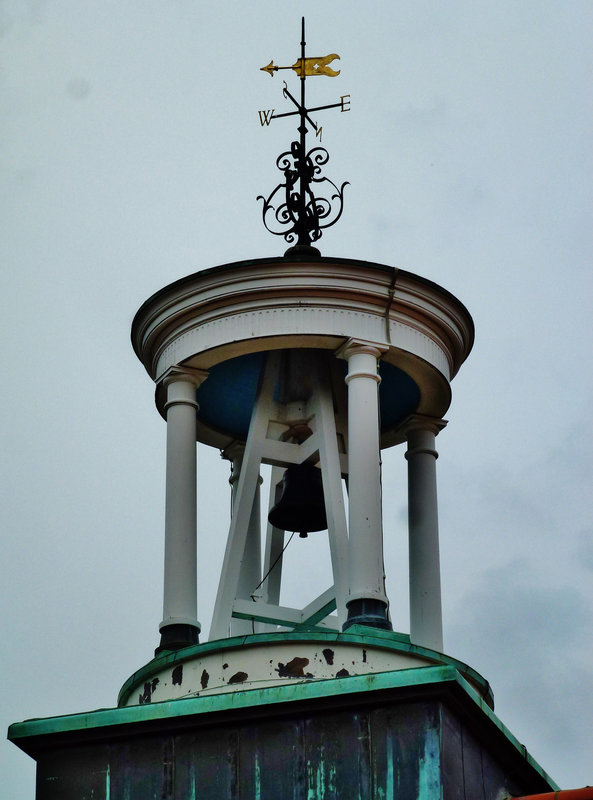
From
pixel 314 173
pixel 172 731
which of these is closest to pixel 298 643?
pixel 172 731

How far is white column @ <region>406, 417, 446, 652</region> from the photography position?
27.6 m

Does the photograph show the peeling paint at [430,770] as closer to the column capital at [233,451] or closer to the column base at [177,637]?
the column base at [177,637]

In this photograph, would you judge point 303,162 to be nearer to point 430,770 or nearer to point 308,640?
point 308,640

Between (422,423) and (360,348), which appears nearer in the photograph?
(360,348)

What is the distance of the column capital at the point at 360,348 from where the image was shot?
25953 millimetres

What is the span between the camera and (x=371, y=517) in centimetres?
2511

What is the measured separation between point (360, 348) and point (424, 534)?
3209 millimetres

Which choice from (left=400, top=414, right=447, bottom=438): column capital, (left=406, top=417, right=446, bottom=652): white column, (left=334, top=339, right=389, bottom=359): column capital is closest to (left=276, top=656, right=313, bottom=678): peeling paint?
(left=406, top=417, right=446, bottom=652): white column

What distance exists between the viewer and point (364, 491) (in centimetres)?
2525

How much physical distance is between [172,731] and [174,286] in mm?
7847

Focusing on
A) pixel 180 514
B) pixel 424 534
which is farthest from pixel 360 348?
pixel 424 534

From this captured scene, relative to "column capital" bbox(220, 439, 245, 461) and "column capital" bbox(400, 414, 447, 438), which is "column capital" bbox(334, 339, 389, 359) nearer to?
"column capital" bbox(400, 414, 447, 438)

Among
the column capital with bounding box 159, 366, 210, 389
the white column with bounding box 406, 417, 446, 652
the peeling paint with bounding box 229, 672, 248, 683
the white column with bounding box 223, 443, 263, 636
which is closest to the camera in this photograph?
the peeling paint with bounding box 229, 672, 248, 683

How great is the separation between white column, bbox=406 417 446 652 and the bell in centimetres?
121
